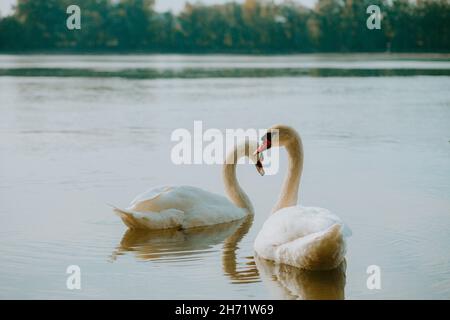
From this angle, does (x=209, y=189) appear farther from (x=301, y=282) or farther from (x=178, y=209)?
(x=301, y=282)

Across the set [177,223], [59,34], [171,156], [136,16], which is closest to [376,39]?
[136,16]

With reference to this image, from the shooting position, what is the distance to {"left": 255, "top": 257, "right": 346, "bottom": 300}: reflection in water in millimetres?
6594

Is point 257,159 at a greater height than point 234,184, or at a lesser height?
greater

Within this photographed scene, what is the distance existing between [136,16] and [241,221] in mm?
63952

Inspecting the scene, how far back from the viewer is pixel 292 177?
8.82m

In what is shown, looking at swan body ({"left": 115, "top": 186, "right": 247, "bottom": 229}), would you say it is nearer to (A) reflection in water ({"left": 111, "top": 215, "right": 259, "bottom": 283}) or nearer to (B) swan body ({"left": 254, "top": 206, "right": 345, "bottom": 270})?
(A) reflection in water ({"left": 111, "top": 215, "right": 259, "bottom": 283})

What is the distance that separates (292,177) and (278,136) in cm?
42

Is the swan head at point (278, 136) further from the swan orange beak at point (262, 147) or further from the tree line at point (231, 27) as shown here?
the tree line at point (231, 27)

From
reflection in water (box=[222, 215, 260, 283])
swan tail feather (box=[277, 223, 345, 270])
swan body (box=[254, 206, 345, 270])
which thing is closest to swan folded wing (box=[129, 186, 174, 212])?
reflection in water (box=[222, 215, 260, 283])

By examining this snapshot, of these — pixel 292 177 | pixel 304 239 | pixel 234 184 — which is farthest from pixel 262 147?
pixel 304 239

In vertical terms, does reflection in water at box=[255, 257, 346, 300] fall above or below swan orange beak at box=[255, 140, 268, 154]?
below

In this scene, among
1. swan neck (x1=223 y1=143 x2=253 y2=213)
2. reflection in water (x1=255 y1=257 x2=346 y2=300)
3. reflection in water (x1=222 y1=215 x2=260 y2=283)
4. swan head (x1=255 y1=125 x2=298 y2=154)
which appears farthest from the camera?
swan neck (x1=223 y1=143 x2=253 y2=213)

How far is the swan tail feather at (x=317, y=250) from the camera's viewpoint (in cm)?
675
